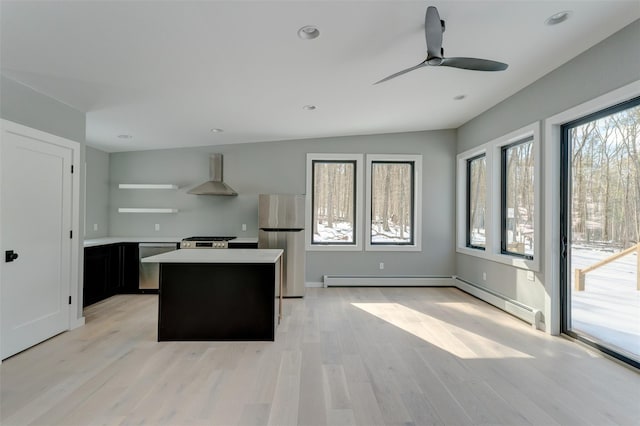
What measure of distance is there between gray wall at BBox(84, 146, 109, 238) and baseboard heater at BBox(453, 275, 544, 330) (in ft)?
20.3

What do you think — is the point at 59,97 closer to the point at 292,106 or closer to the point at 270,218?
the point at 292,106

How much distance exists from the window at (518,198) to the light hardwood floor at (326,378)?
107 cm

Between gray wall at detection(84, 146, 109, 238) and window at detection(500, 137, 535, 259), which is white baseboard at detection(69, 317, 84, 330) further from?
window at detection(500, 137, 535, 259)

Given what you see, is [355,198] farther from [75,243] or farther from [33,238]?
[33,238]

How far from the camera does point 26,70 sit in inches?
105

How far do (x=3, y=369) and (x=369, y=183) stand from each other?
5008 millimetres

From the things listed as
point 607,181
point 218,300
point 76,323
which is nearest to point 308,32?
point 218,300

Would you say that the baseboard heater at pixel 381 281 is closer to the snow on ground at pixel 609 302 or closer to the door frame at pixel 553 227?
the door frame at pixel 553 227

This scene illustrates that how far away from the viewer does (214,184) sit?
531cm

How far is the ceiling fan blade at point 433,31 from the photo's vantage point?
217cm

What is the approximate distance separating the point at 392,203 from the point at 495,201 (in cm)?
174

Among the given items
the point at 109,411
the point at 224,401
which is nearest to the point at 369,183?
the point at 224,401

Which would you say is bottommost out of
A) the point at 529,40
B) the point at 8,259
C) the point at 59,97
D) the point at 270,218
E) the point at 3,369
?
the point at 3,369

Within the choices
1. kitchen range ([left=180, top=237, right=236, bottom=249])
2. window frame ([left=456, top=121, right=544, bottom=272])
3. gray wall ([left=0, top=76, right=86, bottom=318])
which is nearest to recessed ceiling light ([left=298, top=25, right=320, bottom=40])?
gray wall ([left=0, top=76, right=86, bottom=318])
